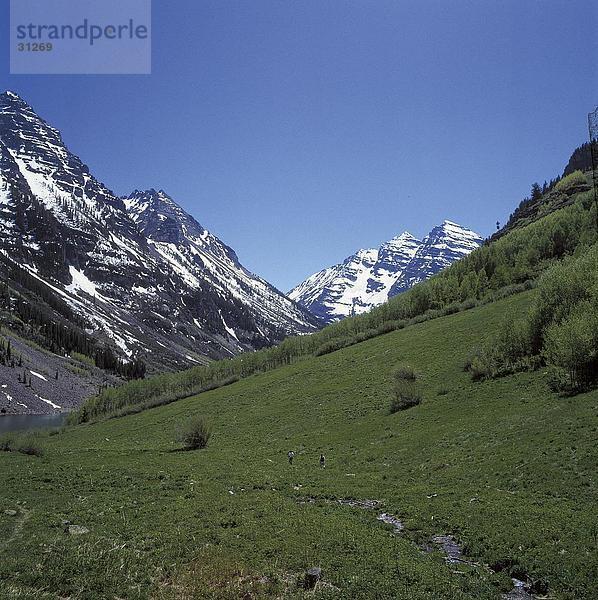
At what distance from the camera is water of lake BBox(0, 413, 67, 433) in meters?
140

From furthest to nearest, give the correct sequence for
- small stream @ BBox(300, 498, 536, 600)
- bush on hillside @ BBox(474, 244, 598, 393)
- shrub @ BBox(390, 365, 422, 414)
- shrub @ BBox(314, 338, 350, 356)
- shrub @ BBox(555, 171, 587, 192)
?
shrub @ BBox(555, 171, 587, 192) → shrub @ BBox(314, 338, 350, 356) → shrub @ BBox(390, 365, 422, 414) → bush on hillside @ BBox(474, 244, 598, 393) → small stream @ BBox(300, 498, 536, 600)

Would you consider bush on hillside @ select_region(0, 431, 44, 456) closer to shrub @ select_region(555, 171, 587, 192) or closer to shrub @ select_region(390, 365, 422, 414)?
→ shrub @ select_region(390, 365, 422, 414)

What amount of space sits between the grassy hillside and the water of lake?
107 meters

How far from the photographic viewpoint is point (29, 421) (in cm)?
15388

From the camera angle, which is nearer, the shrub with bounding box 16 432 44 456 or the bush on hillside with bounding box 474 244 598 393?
the bush on hillside with bounding box 474 244 598 393

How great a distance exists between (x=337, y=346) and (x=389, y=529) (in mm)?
87961

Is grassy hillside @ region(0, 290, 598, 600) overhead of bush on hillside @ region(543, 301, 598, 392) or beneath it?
beneath

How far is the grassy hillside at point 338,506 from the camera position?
16.3 m

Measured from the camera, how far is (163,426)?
3312 inches

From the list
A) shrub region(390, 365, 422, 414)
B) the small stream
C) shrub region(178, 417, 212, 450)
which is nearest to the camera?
the small stream

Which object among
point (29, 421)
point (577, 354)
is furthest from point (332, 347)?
point (29, 421)


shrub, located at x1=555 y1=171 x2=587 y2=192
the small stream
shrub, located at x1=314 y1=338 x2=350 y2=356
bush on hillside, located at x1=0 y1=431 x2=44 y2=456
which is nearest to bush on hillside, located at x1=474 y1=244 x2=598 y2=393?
the small stream

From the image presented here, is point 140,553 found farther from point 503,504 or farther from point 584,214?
point 584,214

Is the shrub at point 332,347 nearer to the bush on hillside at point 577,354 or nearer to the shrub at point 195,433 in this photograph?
the shrub at point 195,433
